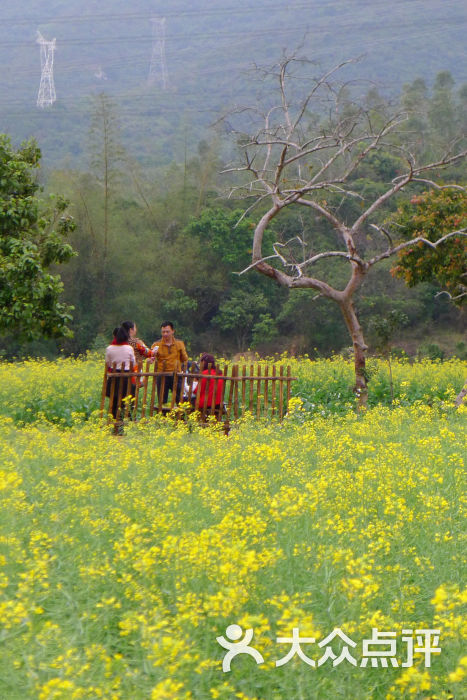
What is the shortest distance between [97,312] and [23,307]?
781 inches

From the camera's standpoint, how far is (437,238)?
16.1m

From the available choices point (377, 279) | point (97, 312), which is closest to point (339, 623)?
point (97, 312)

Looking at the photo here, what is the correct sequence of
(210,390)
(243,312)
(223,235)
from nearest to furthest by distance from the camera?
(210,390) → (243,312) → (223,235)

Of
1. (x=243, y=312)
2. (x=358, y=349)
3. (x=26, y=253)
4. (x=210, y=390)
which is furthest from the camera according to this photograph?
(x=243, y=312)

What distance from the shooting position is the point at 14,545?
427 centimetres

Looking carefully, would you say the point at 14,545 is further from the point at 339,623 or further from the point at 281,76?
the point at 281,76

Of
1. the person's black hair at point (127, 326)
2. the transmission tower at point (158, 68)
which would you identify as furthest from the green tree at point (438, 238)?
the transmission tower at point (158, 68)

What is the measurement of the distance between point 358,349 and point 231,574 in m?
9.59

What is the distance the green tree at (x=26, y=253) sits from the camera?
1236cm

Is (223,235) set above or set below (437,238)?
above

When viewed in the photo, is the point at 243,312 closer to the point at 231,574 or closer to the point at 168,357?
the point at 168,357

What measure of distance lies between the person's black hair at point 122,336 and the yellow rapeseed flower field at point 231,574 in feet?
11.3

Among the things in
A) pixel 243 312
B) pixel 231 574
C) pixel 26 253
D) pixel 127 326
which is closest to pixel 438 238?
pixel 127 326

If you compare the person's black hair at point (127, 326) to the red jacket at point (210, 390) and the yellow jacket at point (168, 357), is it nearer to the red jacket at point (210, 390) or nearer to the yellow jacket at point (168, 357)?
the yellow jacket at point (168, 357)
